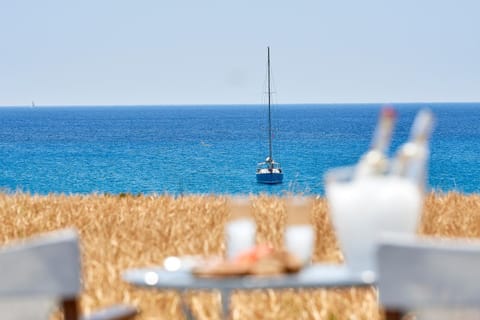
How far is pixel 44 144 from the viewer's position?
114438 mm

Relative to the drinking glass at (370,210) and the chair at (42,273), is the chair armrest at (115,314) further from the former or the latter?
the drinking glass at (370,210)

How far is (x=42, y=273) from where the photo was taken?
334cm

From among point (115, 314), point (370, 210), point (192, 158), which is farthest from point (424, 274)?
point (192, 158)

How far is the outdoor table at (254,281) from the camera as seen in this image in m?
3.54

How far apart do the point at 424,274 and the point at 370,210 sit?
0.67 meters

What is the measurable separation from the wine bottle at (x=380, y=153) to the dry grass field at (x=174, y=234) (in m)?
1.84

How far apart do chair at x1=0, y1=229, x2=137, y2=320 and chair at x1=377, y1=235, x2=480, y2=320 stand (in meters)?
0.99

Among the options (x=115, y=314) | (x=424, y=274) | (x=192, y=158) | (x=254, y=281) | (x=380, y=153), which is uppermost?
(x=380, y=153)

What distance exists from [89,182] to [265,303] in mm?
67255

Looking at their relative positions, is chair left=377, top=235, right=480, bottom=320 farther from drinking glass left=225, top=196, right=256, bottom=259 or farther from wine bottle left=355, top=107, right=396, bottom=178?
drinking glass left=225, top=196, right=256, bottom=259

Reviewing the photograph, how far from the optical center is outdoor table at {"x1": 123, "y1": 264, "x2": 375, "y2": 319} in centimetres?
354

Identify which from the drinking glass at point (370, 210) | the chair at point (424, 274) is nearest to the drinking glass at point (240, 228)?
the drinking glass at point (370, 210)

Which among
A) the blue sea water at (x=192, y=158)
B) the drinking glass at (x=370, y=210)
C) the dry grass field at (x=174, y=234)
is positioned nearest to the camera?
the drinking glass at (x=370, y=210)

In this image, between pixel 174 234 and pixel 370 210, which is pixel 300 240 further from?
pixel 174 234
